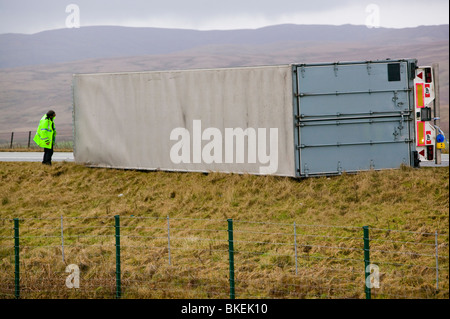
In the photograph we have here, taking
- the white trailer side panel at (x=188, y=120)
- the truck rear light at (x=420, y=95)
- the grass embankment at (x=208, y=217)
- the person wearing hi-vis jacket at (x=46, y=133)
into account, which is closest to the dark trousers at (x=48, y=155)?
the person wearing hi-vis jacket at (x=46, y=133)

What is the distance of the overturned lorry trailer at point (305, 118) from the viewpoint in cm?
2062

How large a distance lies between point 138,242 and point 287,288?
5257 millimetres

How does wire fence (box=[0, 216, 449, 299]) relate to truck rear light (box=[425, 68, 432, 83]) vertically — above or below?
below

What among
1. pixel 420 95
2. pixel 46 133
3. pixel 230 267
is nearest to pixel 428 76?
pixel 420 95

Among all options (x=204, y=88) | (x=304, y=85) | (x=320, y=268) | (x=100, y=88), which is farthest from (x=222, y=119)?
(x=320, y=268)

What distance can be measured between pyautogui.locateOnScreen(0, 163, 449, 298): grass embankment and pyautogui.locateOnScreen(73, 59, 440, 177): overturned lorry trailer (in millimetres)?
535

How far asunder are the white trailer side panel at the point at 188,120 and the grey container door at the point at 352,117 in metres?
0.44

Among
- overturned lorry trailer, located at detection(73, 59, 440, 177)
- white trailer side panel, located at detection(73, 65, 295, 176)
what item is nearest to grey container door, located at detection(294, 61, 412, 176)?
overturned lorry trailer, located at detection(73, 59, 440, 177)

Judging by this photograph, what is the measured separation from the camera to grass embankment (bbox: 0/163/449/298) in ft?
44.7

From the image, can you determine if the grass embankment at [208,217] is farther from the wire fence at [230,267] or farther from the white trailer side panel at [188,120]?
the white trailer side panel at [188,120]

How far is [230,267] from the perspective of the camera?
1192 centimetres

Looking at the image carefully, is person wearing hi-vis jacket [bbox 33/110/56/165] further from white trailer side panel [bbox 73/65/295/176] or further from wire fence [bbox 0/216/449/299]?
wire fence [bbox 0/216/449/299]

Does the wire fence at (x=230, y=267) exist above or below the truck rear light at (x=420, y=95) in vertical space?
below

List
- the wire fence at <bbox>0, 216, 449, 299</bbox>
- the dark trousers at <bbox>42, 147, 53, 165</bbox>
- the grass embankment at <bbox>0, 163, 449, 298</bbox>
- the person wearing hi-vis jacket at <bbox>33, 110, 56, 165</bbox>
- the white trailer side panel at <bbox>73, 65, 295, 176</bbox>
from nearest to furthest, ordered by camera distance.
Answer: the wire fence at <bbox>0, 216, 449, 299</bbox> < the grass embankment at <bbox>0, 163, 449, 298</bbox> < the white trailer side panel at <bbox>73, 65, 295, 176</bbox> < the person wearing hi-vis jacket at <bbox>33, 110, 56, 165</bbox> < the dark trousers at <bbox>42, 147, 53, 165</bbox>
